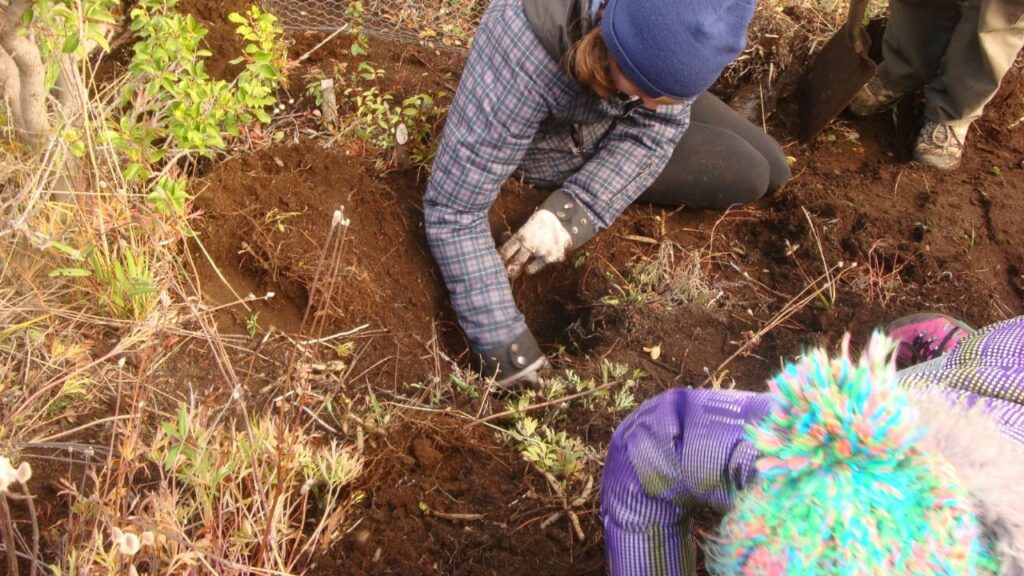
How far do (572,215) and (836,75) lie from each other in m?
1.41

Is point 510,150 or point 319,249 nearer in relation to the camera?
point 510,150

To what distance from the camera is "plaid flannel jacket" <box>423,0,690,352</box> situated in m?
2.12

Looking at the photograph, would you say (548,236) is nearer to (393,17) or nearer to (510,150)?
(510,150)

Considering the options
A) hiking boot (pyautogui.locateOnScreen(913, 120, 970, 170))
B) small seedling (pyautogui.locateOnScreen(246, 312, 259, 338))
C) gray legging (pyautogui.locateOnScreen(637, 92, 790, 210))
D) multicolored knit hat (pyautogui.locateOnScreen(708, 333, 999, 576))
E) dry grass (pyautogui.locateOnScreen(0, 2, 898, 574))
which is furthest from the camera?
hiking boot (pyautogui.locateOnScreen(913, 120, 970, 170))

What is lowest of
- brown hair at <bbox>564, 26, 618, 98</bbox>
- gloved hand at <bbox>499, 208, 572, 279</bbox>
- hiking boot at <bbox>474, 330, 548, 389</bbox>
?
hiking boot at <bbox>474, 330, 548, 389</bbox>

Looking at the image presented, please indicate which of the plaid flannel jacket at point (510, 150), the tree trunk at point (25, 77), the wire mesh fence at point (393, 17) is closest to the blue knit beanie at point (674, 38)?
the plaid flannel jacket at point (510, 150)

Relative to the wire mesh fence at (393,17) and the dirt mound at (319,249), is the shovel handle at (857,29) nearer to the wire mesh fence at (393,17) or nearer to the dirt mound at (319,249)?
the wire mesh fence at (393,17)

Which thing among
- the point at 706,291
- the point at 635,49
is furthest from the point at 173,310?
the point at 706,291

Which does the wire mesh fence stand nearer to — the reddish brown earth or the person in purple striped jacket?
the reddish brown earth

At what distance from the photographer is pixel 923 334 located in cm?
226

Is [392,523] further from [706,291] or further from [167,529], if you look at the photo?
[706,291]

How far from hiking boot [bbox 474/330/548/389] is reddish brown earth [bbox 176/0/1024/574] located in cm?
12

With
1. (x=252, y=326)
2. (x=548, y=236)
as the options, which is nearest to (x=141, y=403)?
(x=252, y=326)

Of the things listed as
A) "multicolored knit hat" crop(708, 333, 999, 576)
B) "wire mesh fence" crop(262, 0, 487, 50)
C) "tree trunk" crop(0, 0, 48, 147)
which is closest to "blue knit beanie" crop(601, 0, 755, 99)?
"multicolored knit hat" crop(708, 333, 999, 576)
